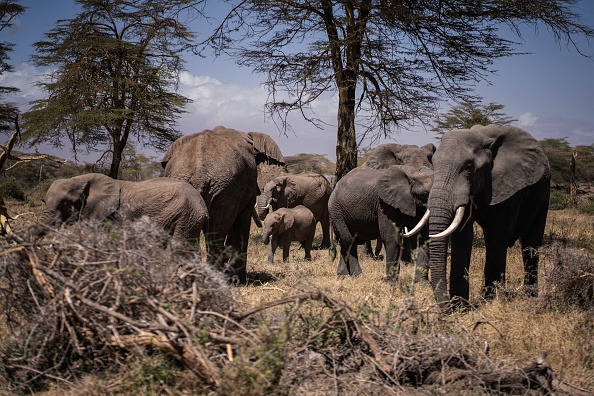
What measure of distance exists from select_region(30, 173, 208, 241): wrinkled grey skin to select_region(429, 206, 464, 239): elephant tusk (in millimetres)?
2483

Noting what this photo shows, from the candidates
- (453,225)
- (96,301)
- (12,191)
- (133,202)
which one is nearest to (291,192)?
(133,202)

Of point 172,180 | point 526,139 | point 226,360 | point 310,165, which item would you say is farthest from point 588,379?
point 310,165

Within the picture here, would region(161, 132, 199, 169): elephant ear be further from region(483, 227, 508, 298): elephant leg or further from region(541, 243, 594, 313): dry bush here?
region(541, 243, 594, 313): dry bush

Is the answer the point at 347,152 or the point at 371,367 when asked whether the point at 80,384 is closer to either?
→ the point at 371,367

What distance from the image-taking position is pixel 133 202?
267 inches

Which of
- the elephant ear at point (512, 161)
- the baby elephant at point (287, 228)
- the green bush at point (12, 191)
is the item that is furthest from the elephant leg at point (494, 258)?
the green bush at point (12, 191)

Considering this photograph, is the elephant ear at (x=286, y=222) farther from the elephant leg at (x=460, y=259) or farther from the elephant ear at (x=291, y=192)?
the elephant leg at (x=460, y=259)

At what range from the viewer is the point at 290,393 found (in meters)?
3.56

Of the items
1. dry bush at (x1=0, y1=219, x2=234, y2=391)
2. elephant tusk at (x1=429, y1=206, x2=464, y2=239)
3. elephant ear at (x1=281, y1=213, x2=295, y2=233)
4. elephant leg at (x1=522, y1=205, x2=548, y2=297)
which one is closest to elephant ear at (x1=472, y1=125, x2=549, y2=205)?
elephant tusk at (x1=429, y1=206, x2=464, y2=239)

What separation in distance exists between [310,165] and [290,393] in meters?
37.8

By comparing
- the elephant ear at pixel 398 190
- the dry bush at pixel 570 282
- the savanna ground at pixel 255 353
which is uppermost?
the elephant ear at pixel 398 190

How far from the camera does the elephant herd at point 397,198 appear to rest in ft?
20.2

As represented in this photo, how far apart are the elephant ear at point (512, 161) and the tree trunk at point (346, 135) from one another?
8023mm

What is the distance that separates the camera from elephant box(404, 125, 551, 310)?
6105 millimetres
